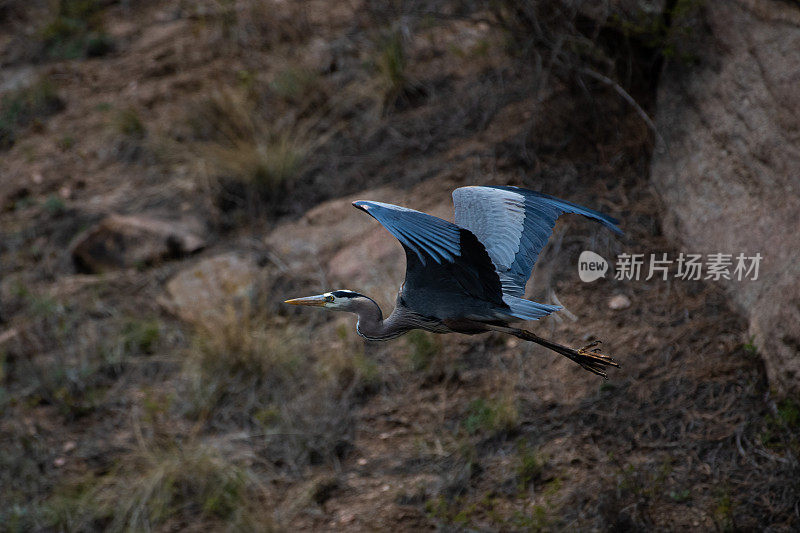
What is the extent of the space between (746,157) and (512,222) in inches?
102

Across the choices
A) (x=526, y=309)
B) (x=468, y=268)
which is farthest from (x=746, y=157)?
(x=468, y=268)

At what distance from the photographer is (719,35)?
486 centimetres

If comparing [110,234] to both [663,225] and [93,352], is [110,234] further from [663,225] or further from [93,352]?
[663,225]

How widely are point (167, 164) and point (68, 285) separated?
4.87ft

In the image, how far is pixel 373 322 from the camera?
97.7 inches

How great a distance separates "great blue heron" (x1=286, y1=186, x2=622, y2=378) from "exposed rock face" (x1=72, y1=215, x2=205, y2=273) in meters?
4.46

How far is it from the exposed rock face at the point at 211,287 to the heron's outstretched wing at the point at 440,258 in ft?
10.9

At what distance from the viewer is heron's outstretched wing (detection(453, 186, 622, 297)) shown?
256 centimetres

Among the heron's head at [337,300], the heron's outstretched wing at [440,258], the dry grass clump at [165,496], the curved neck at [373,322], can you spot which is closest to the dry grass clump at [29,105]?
the dry grass clump at [165,496]

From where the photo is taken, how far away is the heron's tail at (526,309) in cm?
238

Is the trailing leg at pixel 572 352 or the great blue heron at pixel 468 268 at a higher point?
the great blue heron at pixel 468 268

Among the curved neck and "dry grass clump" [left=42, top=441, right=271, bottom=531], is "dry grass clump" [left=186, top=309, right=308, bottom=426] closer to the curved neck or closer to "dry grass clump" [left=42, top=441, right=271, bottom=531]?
"dry grass clump" [left=42, top=441, right=271, bottom=531]

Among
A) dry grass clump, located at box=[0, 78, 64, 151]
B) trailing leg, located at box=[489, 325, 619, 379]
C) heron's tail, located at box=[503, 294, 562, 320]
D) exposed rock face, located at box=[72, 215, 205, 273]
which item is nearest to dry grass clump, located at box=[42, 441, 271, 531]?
exposed rock face, located at box=[72, 215, 205, 273]
